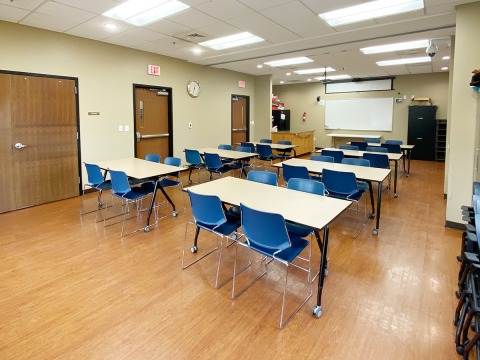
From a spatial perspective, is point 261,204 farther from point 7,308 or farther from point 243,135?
point 243,135

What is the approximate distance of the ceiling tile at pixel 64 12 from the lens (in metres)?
3.97

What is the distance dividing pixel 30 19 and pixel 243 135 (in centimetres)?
643

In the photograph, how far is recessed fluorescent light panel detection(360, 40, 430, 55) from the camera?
6059 mm

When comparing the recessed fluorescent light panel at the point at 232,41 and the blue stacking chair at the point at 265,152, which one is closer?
the recessed fluorescent light panel at the point at 232,41

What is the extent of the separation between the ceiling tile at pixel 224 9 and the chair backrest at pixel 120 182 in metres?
2.43

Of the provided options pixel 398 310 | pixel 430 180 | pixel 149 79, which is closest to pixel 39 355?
pixel 398 310

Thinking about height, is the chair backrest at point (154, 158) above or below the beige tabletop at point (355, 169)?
above

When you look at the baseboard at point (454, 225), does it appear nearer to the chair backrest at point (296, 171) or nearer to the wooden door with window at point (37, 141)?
the chair backrest at point (296, 171)

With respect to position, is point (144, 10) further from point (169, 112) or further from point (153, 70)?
point (169, 112)

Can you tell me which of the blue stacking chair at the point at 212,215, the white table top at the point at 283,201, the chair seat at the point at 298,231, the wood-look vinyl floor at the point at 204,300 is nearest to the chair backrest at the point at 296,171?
the wood-look vinyl floor at the point at 204,300

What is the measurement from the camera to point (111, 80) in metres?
5.96

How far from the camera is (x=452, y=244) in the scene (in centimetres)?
362

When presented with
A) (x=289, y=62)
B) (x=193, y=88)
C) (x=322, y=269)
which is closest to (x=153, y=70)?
(x=193, y=88)

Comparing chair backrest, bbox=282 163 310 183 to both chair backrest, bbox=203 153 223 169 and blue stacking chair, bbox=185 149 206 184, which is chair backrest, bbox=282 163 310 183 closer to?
chair backrest, bbox=203 153 223 169
